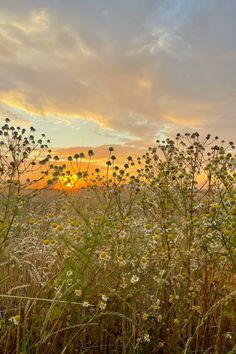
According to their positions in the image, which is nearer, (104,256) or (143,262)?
(104,256)

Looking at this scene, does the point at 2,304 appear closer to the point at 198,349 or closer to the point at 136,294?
the point at 136,294

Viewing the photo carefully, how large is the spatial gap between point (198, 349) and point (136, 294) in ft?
3.06

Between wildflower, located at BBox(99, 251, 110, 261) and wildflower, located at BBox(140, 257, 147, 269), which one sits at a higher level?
wildflower, located at BBox(99, 251, 110, 261)

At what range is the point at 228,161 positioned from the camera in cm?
551

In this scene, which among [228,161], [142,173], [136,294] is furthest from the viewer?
[142,173]

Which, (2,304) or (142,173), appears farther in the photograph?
(142,173)

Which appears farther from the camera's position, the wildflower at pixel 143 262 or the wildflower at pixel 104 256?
the wildflower at pixel 143 262

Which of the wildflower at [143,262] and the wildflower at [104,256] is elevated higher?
the wildflower at [104,256]

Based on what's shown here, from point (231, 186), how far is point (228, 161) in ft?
1.81

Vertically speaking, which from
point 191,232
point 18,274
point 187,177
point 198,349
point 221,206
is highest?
point 187,177

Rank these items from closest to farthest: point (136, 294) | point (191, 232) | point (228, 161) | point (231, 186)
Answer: point (136, 294)
point (191, 232)
point (231, 186)
point (228, 161)

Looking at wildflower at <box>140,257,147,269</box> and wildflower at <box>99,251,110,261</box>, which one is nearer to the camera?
wildflower at <box>99,251,110,261</box>

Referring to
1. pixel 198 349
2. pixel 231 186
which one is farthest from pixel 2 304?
pixel 231 186

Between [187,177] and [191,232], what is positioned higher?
[187,177]
